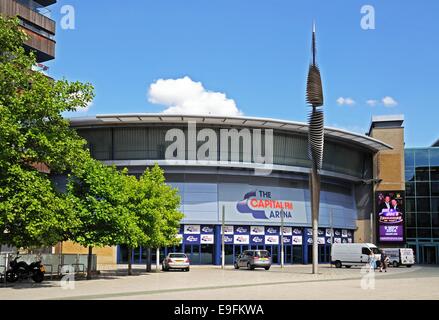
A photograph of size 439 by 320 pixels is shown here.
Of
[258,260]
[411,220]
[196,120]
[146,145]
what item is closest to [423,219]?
[411,220]

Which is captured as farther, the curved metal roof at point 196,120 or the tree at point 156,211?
the curved metal roof at point 196,120

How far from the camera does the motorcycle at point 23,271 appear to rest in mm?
27312

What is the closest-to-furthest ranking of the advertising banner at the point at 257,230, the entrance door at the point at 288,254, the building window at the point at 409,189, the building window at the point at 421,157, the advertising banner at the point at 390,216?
the advertising banner at the point at 257,230 → the entrance door at the point at 288,254 → the advertising banner at the point at 390,216 → the building window at the point at 409,189 → the building window at the point at 421,157

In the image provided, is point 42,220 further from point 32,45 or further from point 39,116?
point 32,45

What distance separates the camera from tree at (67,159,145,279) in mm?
28547

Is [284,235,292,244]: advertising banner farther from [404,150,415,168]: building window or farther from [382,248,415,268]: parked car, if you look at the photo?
[404,150,415,168]: building window

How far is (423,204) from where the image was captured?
2820 inches

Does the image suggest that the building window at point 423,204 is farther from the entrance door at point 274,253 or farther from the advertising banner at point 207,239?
the advertising banner at point 207,239

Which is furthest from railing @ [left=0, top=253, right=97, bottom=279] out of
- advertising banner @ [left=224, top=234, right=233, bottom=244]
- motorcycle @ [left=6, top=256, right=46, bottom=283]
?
advertising banner @ [left=224, top=234, right=233, bottom=244]

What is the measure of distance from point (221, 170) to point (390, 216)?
23.4 meters

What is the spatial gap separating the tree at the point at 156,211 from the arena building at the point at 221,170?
36.9 feet

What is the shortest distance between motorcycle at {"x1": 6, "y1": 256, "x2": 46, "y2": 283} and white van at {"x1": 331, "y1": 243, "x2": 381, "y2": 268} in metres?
30.5

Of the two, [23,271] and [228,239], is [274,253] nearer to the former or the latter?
[228,239]

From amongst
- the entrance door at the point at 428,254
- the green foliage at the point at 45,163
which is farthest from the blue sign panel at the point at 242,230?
the green foliage at the point at 45,163
